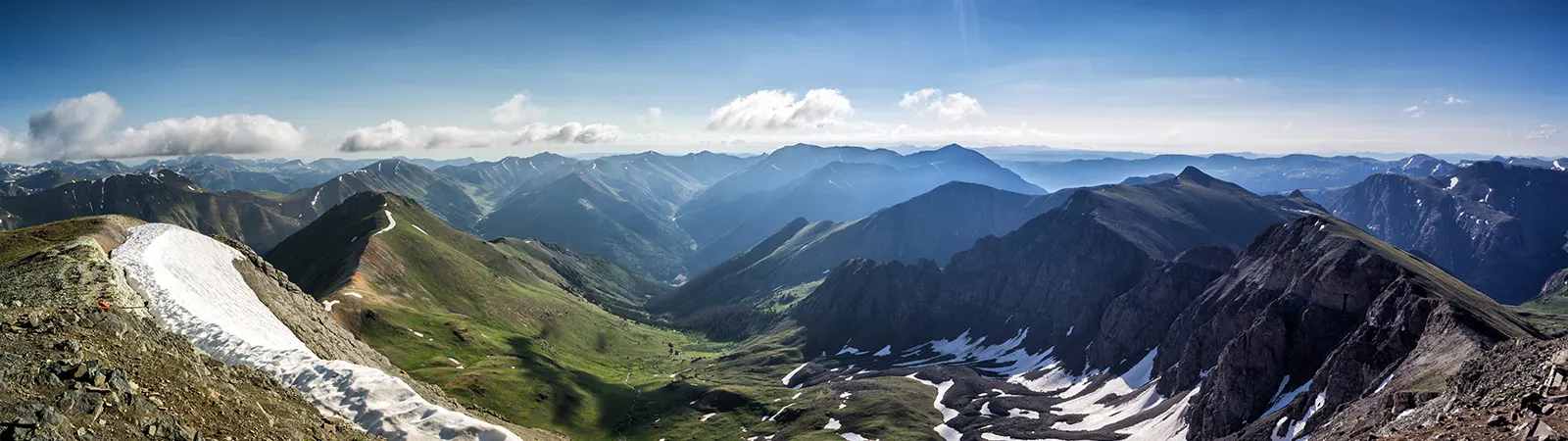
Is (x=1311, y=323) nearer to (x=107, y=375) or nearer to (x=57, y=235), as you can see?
(x=107, y=375)

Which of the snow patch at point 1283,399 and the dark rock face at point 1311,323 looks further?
the snow patch at point 1283,399

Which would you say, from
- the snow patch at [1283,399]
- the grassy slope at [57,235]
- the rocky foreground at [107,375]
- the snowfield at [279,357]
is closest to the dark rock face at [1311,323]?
the snow patch at [1283,399]

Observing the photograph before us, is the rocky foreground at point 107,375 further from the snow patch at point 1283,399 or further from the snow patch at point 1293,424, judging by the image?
the snow patch at point 1283,399

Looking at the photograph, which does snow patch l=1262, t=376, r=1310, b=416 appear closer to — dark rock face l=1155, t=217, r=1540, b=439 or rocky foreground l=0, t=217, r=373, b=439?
dark rock face l=1155, t=217, r=1540, b=439

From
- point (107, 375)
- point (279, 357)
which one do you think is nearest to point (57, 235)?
point (279, 357)

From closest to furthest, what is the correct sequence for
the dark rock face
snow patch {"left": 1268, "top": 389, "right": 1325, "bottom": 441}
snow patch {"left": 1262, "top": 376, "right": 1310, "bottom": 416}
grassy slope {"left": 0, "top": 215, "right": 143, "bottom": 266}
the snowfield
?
the snowfield → grassy slope {"left": 0, "top": 215, "right": 143, "bottom": 266} → snow patch {"left": 1268, "top": 389, "right": 1325, "bottom": 441} → the dark rock face → snow patch {"left": 1262, "top": 376, "right": 1310, "bottom": 416}

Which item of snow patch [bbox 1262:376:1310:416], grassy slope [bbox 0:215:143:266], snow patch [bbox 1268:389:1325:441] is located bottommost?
snow patch [bbox 1262:376:1310:416]

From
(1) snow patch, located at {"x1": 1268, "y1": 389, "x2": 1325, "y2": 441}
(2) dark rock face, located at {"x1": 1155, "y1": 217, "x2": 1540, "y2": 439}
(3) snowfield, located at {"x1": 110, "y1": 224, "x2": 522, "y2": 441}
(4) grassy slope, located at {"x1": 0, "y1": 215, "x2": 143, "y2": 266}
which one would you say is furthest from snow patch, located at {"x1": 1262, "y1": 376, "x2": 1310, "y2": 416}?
(4) grassy slope, located at {"x1": 0, "y1": 215, "x2": 143, "y2": 266}

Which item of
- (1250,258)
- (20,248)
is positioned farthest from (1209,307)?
(20,248)
